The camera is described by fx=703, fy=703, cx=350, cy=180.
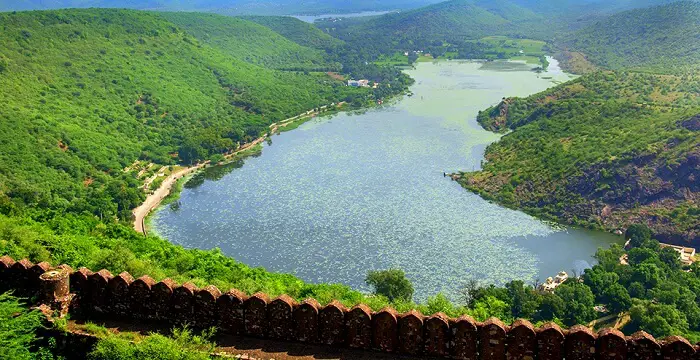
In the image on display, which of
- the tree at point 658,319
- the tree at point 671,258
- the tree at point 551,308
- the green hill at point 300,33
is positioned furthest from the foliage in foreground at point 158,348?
the green hill at point 300,33

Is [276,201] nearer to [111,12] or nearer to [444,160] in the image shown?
[444,160]

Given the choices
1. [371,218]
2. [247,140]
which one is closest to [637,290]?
[371,218]

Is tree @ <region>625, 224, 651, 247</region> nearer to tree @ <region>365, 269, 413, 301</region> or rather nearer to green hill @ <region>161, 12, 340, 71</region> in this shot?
tree @ <region>365, 269, 413, 301</region>

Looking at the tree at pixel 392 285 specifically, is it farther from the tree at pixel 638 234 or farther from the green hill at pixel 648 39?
the green hill at pixel 648 39

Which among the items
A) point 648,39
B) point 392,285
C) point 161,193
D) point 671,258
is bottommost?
point 671,258

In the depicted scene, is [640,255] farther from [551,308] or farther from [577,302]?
[551,308]

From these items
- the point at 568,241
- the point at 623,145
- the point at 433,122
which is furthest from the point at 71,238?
the point at 433,122
